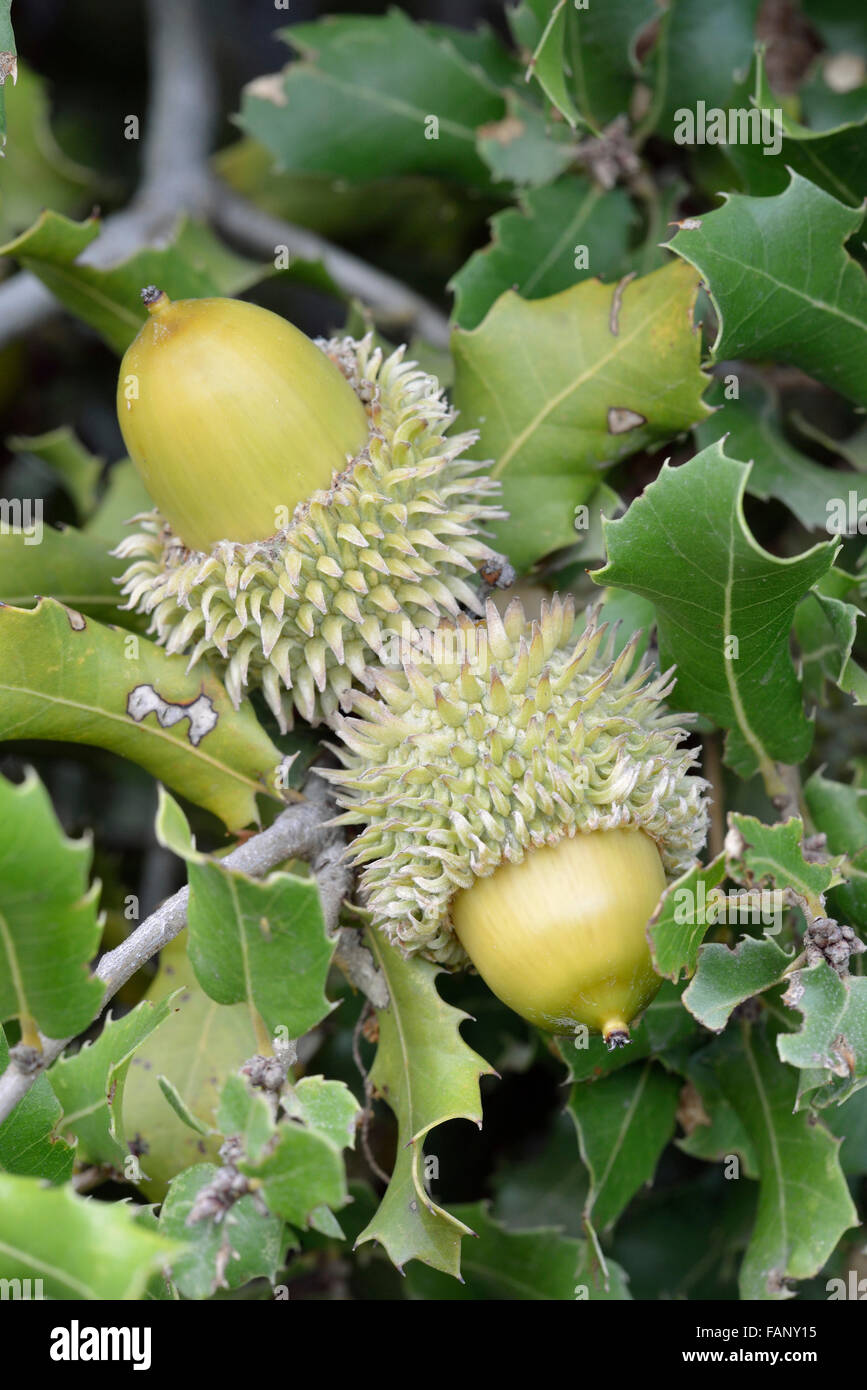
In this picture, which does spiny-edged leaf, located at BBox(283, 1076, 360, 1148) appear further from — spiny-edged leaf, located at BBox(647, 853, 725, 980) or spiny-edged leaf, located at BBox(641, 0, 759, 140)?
spiny-edged leaf, located at BBox(641, 0, 759, 140)

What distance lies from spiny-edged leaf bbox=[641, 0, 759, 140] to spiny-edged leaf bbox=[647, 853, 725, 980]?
1516 millimetres

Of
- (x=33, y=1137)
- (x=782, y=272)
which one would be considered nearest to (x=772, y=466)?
(x=782, y=272)

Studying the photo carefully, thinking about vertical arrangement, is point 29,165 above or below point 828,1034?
above

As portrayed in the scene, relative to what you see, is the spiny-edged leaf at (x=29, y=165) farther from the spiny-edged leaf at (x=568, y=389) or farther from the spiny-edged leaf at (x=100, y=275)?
the spiny-edged leaf at (x=568, y=389)

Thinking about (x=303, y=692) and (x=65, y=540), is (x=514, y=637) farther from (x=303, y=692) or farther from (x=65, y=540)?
(x=65, y=540)

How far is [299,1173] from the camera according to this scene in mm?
1175

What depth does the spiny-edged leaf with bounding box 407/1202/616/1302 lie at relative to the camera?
1889mm

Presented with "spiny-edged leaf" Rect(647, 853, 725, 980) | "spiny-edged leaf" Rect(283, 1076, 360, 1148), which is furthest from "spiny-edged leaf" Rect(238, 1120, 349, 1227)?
"spiny-edged leaf" Rect(647, 853, 725, 980)

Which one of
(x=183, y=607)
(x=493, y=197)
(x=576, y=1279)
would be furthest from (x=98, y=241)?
(x=576, y=1279)

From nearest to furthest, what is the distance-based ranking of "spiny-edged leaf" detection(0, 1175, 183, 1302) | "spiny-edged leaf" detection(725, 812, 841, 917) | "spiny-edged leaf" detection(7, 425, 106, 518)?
"spiny-edged leaf" detection(0, 1175, 183, 1302)
"spiny-edged leaf" detection(725, 812, 841, 917)
"spiny-edged leaf" detection(7, 425, 106, 518)

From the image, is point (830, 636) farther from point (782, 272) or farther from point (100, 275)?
point (100, 275)

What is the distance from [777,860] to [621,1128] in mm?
632

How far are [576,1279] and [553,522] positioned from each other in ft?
3.86

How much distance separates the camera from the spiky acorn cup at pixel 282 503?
4.91 feet
